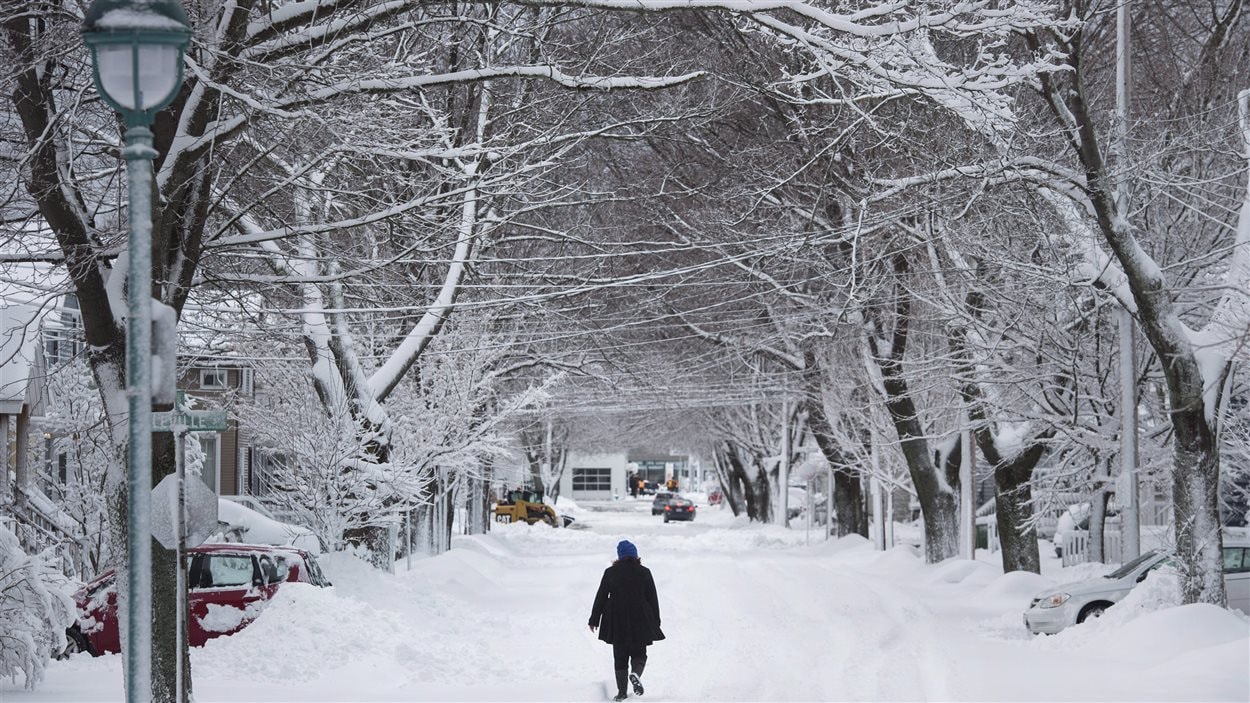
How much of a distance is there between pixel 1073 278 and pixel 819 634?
5.85m

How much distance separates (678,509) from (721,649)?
6170 cm

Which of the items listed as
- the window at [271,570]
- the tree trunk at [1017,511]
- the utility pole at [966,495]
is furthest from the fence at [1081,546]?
the window at [271,570]

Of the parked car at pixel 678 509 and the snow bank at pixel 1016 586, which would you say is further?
the parked car at pixel 678 509

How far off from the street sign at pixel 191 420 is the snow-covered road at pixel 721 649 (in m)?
4.30

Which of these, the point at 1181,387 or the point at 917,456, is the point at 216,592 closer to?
the point at 1181,387

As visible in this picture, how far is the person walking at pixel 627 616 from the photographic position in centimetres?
1388

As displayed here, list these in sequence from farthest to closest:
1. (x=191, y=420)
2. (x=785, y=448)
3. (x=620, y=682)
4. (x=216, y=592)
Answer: (x=785, y=448) < (x=216, y=592) < (x=620, y=682) < (x=191, y=420)

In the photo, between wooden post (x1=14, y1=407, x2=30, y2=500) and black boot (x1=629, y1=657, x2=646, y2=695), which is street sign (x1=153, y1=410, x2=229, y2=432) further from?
wooden post (x1=14, y1=407, x2=30, y2=500)

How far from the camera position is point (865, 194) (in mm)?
18922

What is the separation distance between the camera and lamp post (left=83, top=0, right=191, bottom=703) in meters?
6.24

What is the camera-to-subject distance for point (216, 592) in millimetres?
18125

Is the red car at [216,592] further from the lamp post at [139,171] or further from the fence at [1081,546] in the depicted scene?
the fence at [1081,546]

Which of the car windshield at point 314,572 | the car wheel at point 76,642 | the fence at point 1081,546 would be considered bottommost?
the fence at point 1081,546

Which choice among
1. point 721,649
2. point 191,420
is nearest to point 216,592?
point 721,649
